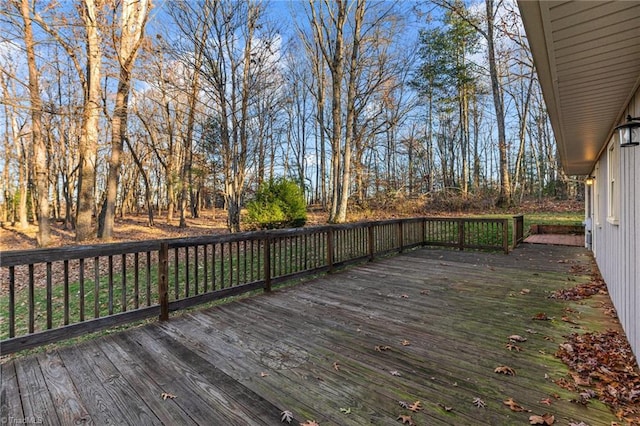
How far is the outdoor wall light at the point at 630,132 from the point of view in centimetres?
250

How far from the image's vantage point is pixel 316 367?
2.46 m

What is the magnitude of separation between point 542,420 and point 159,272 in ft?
12.1

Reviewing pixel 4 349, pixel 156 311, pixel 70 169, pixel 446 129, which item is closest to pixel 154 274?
pixel 156 311

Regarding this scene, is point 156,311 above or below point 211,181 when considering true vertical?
below

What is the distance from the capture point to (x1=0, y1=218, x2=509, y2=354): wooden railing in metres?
2.79

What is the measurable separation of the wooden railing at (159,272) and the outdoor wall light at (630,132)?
3972 mm

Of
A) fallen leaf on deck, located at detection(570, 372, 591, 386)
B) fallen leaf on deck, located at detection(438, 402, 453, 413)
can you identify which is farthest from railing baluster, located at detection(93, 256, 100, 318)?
fallen leaf on deck, located at detection(570, 372, 591, 386)

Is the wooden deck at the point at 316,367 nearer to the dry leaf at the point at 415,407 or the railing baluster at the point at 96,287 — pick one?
the dry leaf at the point at 415,407

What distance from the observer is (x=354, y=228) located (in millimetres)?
6293

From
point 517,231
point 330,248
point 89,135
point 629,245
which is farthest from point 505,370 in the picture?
point 89,135

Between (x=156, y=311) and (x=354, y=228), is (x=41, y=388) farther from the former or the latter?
(x=354, y=228)

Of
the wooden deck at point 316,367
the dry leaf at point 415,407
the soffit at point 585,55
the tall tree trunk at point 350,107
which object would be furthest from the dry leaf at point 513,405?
the tall tree trunk at point 350,107

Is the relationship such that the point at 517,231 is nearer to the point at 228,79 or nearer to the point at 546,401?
the point at 546,401

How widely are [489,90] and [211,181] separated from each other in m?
16.0
